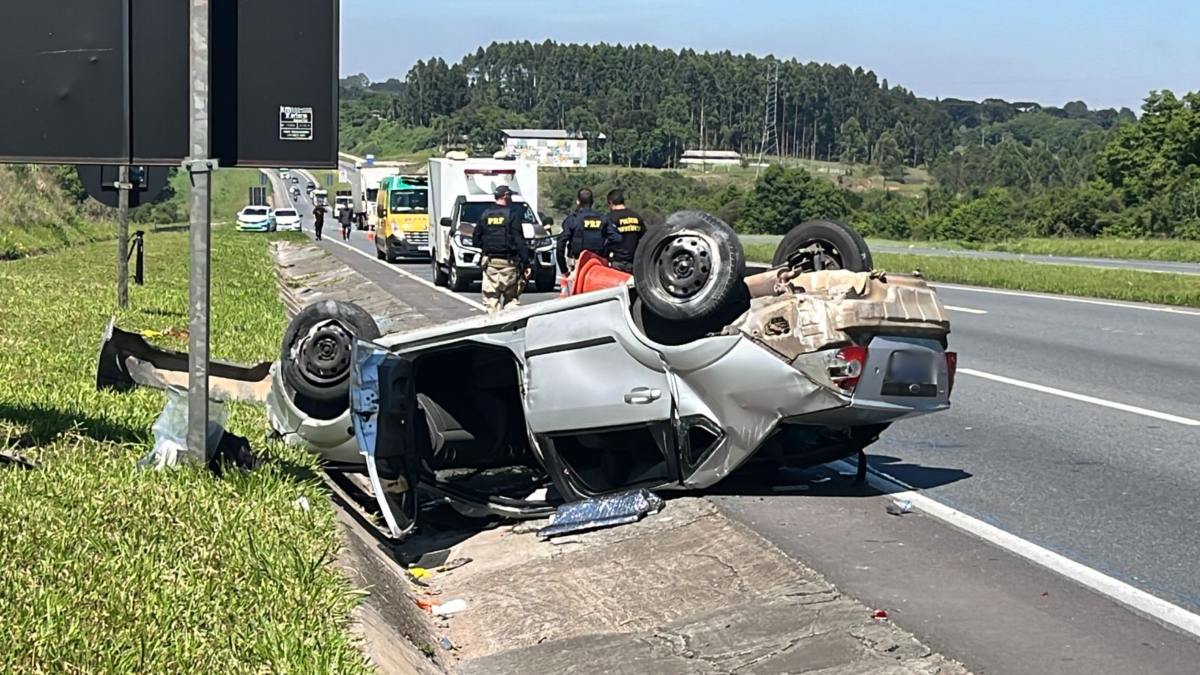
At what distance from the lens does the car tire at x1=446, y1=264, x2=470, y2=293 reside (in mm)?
27344

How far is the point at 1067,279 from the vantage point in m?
25.3

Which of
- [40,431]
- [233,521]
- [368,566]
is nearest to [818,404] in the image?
[368,566]

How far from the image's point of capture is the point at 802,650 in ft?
17.8

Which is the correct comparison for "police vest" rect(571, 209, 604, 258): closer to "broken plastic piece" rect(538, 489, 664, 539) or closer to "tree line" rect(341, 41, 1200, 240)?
"broken plastic piece" rect(538, 489, 664, 539)

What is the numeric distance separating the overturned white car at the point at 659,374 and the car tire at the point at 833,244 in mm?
531

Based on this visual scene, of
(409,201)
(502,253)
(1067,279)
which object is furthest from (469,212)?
(502,253)

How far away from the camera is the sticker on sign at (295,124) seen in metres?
6.73

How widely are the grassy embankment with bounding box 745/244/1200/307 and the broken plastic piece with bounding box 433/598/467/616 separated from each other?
1691 cm

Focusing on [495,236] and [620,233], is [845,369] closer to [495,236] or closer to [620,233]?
[620,233]

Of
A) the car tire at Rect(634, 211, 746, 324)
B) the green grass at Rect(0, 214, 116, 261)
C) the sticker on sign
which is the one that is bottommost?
the green grass at Rect(0, 214, 116, 261)

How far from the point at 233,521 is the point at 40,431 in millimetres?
2439

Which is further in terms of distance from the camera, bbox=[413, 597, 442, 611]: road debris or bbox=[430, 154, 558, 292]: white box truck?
bbox=[430, 154, 558, 292]: white box truck

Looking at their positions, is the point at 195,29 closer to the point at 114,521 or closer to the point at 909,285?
the point at 114,521

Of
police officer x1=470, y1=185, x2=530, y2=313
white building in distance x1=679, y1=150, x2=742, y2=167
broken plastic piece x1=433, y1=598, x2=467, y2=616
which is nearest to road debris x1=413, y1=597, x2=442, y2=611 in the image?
broken plastic piece x1=433, y1=598, x2=467, y2=616
